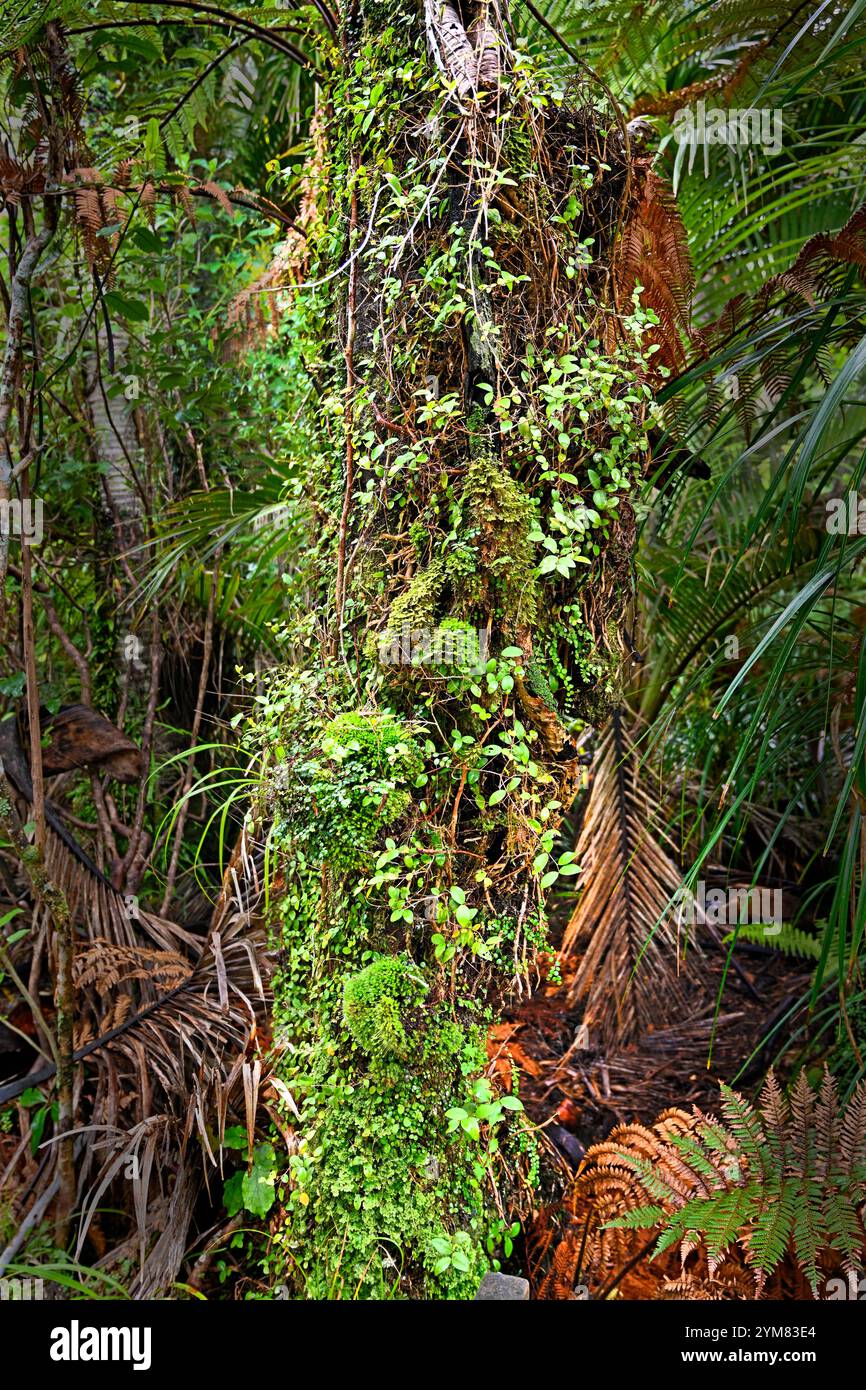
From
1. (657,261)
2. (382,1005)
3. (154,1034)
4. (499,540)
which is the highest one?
(657,261)

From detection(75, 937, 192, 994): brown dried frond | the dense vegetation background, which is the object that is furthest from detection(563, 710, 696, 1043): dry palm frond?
detection(75, 937, 192, 994): brown dried frond

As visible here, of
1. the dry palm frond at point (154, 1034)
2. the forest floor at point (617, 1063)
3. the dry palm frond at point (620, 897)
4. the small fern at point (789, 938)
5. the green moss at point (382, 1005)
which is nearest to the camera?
the green moss at point (382, 1005)

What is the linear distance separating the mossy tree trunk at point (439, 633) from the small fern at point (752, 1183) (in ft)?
0.93

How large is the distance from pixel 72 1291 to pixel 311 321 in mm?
2576

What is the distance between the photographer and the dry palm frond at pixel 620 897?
3.22 metres

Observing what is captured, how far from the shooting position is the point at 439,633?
83.0 inches

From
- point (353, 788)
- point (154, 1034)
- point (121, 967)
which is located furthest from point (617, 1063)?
point (353, 788)

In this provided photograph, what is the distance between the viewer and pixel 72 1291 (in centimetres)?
249

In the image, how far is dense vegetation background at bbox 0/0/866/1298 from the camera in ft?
6.98

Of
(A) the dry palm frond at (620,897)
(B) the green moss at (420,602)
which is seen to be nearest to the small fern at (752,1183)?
(A) the dry palm frond at (620,897)

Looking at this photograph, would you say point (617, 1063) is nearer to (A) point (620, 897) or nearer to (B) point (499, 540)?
(A) point (620, 897)

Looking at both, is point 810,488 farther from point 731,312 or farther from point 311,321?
point 311,321

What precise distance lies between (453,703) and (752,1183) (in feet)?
4.41

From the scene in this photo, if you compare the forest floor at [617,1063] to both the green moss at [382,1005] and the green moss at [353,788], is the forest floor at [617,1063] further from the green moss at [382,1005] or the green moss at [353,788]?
the green moss at [353,788]
